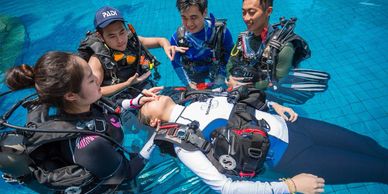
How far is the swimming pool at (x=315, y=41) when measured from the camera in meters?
3.67

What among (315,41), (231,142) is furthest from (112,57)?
(315,41)

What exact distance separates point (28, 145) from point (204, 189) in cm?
211

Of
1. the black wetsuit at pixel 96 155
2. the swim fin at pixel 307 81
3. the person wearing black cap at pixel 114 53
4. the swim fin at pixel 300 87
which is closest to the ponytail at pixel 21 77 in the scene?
the black wetsuit at pixel 96 155

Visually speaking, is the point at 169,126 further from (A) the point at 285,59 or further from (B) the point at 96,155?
(A) the point at 285,59

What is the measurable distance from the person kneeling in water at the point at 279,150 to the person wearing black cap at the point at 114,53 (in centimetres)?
80

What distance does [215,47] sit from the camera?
140 inches

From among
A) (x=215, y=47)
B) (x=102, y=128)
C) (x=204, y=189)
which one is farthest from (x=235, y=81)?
(x=102, y=128)

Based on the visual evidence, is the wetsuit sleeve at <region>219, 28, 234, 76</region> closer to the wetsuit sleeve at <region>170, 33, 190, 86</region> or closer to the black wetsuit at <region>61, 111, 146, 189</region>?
the wetsuit sleeve at <region>170, 33, 190, 86</region>

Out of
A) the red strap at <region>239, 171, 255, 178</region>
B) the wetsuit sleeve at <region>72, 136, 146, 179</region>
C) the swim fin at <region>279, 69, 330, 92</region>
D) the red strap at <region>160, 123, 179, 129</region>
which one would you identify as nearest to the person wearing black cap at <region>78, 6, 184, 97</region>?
the red strap at <region>160, 123, 179, 129</region>

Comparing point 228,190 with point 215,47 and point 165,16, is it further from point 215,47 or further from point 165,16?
point 165,16

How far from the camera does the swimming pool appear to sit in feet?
12.1

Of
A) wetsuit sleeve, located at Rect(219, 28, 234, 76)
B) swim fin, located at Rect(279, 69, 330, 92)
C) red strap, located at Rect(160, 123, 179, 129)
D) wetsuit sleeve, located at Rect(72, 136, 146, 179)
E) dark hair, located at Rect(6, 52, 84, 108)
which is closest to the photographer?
dark hair, located at Rect(6, 52, 84, 108)

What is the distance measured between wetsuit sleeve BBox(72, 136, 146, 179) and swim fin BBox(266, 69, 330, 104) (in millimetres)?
2613

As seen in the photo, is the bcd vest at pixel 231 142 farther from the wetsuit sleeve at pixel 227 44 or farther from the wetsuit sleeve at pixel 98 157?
the wetsuit sleeve at pixel 227 44
